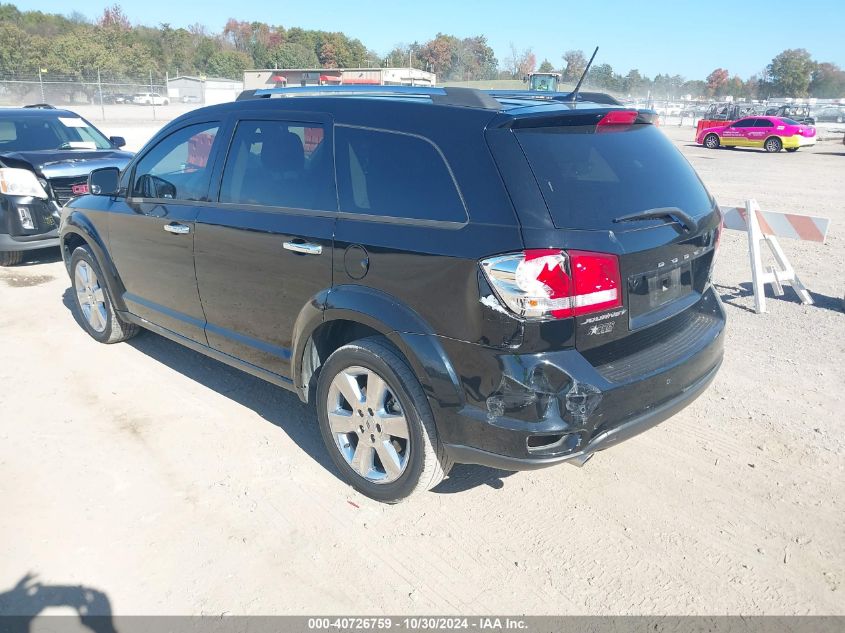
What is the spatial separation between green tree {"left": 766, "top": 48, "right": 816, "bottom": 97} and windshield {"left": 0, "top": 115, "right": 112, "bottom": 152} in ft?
286

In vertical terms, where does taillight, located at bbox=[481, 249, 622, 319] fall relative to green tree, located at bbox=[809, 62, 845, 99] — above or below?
below

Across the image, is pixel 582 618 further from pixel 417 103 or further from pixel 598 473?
pixel 417 103

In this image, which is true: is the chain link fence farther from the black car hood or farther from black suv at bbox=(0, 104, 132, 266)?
the black car hood

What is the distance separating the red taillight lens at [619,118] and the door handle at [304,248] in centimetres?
145

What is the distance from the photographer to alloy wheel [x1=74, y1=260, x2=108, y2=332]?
539 centimetres

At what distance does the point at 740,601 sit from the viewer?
2.68m

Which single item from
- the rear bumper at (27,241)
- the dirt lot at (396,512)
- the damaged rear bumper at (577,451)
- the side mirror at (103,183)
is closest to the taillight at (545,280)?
the damaged rear bumper at (577,451)

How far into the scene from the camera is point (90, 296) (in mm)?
5496

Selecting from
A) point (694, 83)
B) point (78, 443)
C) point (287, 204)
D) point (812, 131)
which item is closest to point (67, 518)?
point (78, 443)

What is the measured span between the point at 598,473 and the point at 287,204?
2196 mm

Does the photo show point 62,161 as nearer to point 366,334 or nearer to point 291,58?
point 366,334

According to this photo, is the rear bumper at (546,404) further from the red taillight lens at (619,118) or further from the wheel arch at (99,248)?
the wheel arch at (99,248)

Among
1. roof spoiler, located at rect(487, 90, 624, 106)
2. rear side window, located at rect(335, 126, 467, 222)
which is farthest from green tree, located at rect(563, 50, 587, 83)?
rear side window, located at rect(335, 126, 467, 222)

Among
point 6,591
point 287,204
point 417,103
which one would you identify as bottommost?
point 6,591
